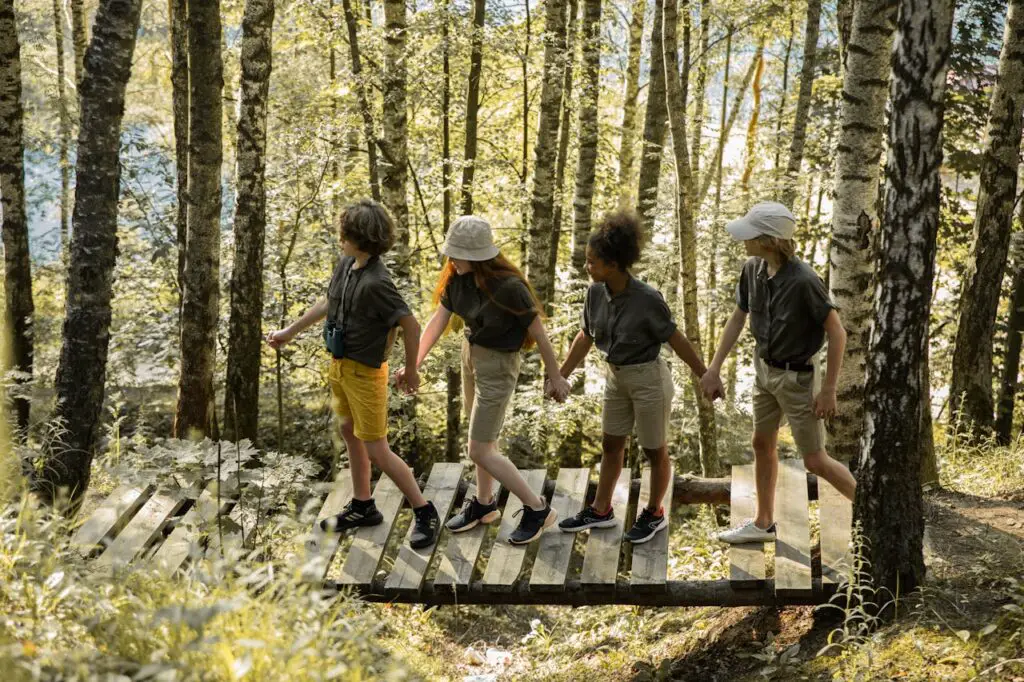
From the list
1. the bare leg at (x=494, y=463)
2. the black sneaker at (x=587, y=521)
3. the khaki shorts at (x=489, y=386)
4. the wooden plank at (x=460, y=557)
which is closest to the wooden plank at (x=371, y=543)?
the wooden plank at (x=460, y=557)

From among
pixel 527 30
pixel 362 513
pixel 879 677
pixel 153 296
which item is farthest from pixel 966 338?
pixel 153 296

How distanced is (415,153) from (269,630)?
37.0 feet

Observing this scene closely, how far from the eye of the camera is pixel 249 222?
8180 mm

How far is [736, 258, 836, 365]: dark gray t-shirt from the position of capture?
4.68m

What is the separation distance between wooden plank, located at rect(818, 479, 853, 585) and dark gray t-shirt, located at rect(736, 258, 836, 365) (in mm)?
1099

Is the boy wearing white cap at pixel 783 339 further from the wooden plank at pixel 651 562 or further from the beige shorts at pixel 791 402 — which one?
the wooden plank at pixel 651 562

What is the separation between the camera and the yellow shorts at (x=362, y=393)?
16.9 ft

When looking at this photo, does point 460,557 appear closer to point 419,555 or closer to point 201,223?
point 419,555

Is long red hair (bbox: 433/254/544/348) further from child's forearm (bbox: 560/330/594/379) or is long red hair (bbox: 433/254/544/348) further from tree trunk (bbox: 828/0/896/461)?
tree trunk (bbox: 828/0/896/461)

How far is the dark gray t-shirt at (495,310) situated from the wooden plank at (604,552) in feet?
4.57

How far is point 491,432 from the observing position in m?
5.30

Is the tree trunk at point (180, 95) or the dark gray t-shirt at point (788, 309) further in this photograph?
the tree trunk at point (180, 95)

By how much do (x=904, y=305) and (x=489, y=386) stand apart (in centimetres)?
237

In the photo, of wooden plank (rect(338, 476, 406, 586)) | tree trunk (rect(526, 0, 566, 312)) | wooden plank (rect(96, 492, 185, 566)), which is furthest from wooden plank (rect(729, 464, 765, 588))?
tree trunk (rect(526, 0, 566, 312))
